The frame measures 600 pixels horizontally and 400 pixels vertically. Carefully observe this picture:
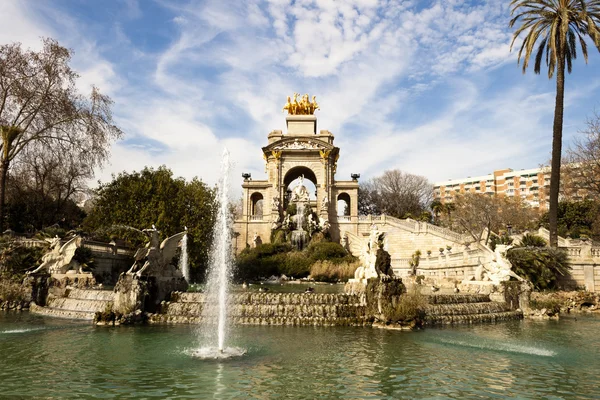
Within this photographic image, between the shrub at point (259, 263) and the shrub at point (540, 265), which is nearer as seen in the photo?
the shrub at point (540, 265)

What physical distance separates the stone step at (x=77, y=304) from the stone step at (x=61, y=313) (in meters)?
0.20

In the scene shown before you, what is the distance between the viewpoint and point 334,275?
35344 millimetres

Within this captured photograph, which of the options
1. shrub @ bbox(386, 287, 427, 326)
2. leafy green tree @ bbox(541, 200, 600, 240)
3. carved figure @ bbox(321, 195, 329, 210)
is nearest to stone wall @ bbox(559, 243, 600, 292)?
shrub @ bbox(386, 287, 427, 326)

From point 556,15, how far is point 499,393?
2318 centimetres

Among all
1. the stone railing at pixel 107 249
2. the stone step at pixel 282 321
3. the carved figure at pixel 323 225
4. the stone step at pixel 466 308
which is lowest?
the stone step at pixel 282 321

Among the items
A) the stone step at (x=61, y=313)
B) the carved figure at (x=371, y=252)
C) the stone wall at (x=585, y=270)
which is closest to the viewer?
the carved figure at (x=371, y=252)

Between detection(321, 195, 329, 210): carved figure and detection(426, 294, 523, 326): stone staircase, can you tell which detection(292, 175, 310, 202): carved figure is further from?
detection(426, 294, 523, 326): stone staircase

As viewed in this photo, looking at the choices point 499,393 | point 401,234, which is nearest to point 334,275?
point 401,234

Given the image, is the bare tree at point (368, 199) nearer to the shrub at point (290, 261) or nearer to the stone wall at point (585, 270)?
the shrub at point (290, 261)

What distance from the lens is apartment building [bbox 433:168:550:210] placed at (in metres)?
90.0

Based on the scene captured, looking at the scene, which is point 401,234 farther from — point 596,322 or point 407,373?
point 407,373

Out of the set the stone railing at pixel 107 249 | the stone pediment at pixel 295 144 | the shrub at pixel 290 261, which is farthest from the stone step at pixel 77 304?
the stone pediment at pixel 295 144

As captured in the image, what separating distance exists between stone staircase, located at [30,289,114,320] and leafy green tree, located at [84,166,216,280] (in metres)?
9.76

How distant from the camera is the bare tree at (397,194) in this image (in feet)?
236
